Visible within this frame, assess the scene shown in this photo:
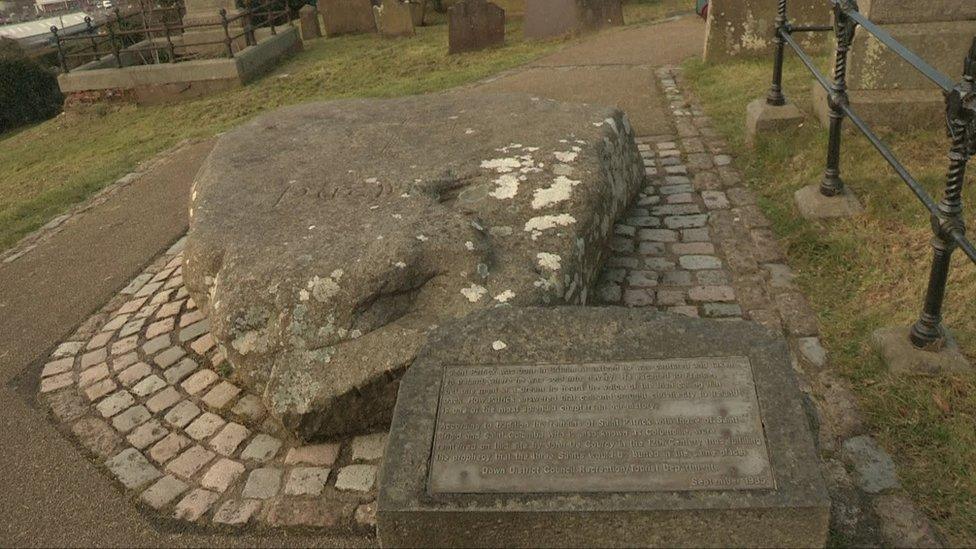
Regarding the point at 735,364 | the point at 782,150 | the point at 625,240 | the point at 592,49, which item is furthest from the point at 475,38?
the point at 735,364

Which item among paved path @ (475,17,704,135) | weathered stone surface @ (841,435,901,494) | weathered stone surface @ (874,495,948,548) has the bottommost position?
weathered stone surface @ (874,495,948,548)

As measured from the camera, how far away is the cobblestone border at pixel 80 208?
5.48 m

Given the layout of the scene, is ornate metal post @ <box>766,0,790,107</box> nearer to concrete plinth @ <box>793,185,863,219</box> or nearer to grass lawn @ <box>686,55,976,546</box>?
grass lawn @ <box>686,55,976,546</box>

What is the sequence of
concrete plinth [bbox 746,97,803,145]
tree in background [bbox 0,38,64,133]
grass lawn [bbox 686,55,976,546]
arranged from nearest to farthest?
grass lawn [bbox 686,55,976,546] < concrete plinth [bbox 746,97,803,145] < tree in background [bbox 0,38,64,133]

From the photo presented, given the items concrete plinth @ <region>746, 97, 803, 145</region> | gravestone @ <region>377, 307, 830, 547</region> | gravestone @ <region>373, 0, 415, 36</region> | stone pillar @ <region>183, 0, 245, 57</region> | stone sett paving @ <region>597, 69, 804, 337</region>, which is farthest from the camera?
gravestone @ <region>373, 0, 415, 36</region>

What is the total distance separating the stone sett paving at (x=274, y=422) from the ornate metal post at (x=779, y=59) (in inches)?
39.8

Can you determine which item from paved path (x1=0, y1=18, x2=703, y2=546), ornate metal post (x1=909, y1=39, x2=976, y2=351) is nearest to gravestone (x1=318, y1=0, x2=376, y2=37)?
paved path (x1=0, y1=18, x2=703, y2=546)

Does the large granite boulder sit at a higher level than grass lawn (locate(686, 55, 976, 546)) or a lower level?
higher

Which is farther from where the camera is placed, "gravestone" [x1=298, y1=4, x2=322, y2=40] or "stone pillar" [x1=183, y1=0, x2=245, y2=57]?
"gravestone" [x1=298, y1=4, x2=322, y2=40]

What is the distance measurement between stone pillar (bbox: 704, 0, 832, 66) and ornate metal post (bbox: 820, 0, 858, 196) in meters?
3.88

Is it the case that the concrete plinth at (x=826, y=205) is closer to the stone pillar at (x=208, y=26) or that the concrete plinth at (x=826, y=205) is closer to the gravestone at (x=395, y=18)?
the gravestone at (x=395, y=18)

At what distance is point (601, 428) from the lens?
2178 millimetres

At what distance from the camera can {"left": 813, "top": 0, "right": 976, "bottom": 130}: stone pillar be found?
4.98m

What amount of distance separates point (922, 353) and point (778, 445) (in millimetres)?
1391
